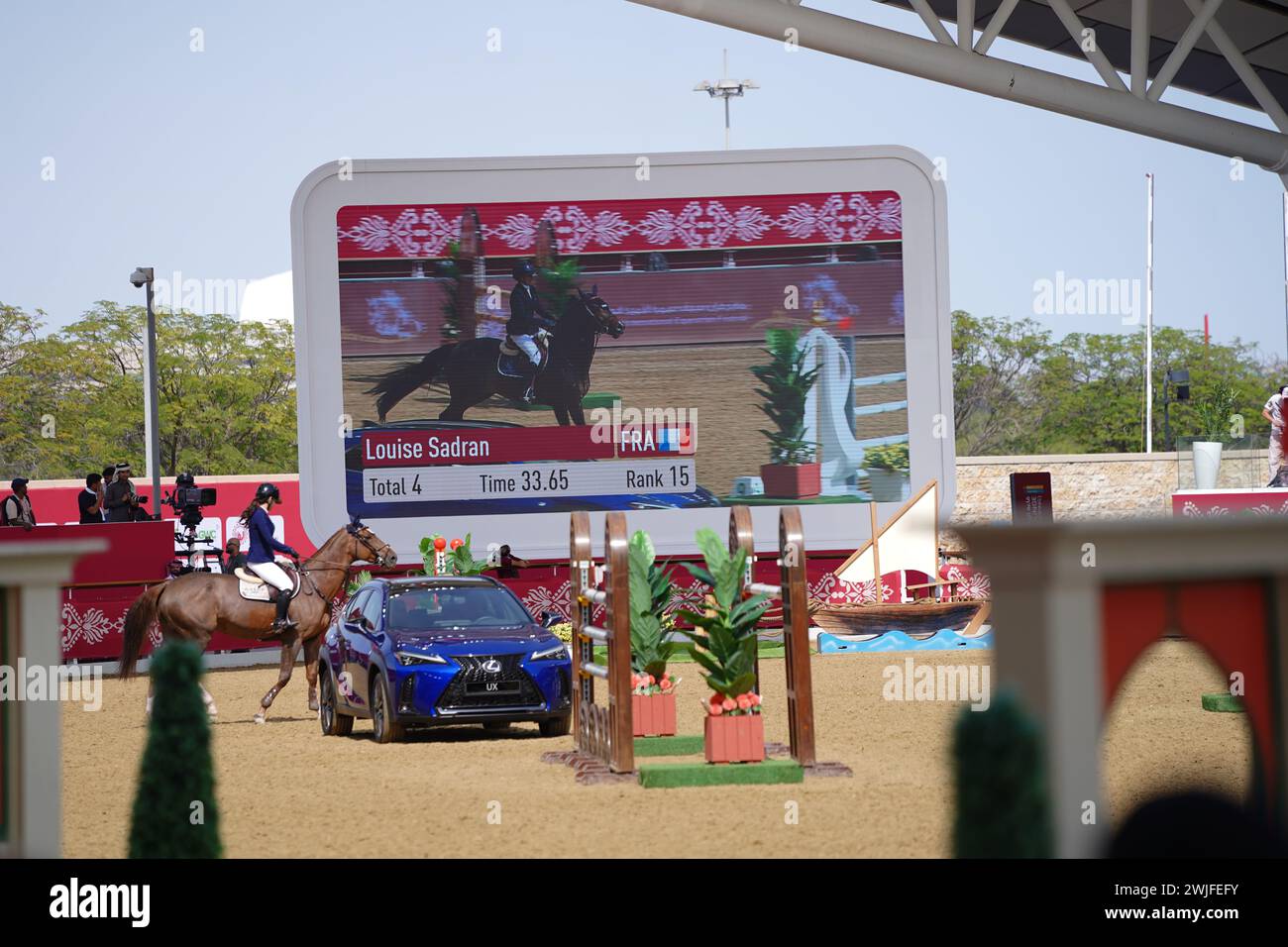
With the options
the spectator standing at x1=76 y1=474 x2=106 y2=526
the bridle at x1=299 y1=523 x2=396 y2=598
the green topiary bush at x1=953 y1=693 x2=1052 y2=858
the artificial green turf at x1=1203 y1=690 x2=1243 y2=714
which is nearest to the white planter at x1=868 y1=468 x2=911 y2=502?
the bridle at x1=299 y1=523 x2=396 y2=598

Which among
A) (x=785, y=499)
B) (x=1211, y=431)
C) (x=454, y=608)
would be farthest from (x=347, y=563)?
(x=1211, y=431)

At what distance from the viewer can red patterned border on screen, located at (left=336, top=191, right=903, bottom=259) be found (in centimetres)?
2059

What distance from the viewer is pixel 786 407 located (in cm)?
2097

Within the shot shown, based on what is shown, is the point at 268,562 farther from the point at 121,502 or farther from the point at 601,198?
the point at 121,502

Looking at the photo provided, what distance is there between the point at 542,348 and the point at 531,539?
248 centimetres

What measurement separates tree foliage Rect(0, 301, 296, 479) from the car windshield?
140 feet

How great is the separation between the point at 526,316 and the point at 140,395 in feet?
140

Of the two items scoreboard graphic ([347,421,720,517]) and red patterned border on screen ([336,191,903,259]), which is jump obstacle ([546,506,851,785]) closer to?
scoreboard graphic ([347,421,720,517])

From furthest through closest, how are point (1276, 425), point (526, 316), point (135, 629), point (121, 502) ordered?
point (121, 502), point (526, 316), point (1276, 425), point (135, 629)

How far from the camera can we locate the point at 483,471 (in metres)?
20.6

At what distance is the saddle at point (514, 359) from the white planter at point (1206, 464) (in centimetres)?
1017

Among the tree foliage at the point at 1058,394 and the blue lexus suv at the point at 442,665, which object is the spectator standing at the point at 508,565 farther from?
the tree foliage at the point at 1058,394

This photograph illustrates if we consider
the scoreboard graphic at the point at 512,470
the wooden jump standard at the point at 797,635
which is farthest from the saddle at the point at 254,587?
the wooden jump standard at the point at 797,635
